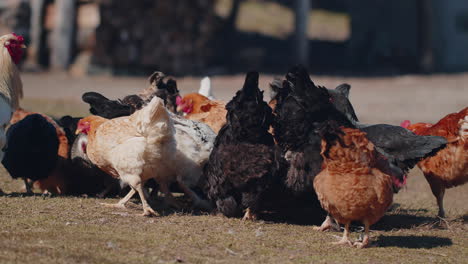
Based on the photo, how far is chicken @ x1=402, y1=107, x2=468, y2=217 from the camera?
663 centimetres

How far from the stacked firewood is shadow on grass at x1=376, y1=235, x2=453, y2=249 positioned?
42.6ft

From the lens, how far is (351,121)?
23.5ft

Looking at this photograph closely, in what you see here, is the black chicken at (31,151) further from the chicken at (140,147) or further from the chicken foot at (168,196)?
the chicken foot at (168,196)

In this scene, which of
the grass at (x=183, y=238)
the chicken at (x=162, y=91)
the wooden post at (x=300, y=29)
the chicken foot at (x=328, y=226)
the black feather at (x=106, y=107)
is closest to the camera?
the grass at (x=183, y=238)

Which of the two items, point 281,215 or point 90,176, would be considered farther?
point 90,176

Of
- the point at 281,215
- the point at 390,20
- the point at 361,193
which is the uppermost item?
the point at 390,20

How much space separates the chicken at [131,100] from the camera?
7641 millimetres

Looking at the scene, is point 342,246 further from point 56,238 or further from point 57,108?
point 57,108

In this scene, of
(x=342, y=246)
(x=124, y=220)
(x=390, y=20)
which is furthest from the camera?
(x=390, y=20)

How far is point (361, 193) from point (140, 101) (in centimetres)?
351

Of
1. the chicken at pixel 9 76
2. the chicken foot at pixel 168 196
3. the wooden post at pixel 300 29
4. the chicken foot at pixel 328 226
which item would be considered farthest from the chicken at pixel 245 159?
the wooden post at pixel 300 29

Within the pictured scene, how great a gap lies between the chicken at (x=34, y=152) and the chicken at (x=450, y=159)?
4.08m

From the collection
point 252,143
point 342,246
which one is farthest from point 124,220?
point 342,246

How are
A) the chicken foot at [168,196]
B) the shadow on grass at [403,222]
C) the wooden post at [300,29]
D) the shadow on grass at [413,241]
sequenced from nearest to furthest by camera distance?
the shadow on grass at [413,241] < the shadow on grass at [403,222] < the chicken foot at [168,196] < the wooden post at [300,29]
